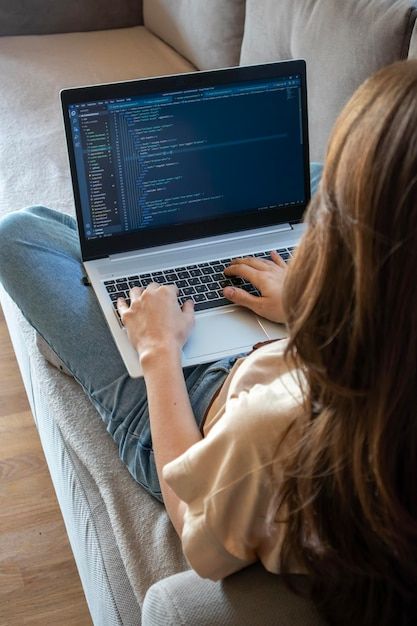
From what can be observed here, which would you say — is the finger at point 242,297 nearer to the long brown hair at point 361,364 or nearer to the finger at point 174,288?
the finger at point 174,288

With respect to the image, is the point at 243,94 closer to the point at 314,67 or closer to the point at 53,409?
the point at 314,67

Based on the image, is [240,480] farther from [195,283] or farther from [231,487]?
[195,283]

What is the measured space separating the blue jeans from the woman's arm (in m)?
0.07

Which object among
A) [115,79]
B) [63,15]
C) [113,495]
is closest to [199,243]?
[113,495]

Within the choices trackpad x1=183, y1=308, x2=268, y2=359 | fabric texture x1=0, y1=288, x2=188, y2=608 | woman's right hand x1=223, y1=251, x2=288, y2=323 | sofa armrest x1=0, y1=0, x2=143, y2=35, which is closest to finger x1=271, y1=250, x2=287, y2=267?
woman's right hand x1=223, y1=251, x2=288, y2=323

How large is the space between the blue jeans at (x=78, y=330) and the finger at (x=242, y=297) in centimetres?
10

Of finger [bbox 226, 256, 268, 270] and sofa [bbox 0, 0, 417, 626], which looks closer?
sofa [bbox 0, 0, 417, 626]

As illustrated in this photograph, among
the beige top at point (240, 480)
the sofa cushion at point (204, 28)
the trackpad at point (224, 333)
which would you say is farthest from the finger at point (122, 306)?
the sofa cushion at point (204, 28)

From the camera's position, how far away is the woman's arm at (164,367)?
40.2 inches

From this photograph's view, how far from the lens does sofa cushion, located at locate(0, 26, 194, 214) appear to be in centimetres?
188

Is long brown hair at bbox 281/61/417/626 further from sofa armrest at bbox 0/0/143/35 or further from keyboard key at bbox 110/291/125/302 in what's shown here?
sofa armrest at bbox 0/0/143/35

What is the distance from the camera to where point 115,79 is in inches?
90.1

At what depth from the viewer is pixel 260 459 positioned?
2.60ft

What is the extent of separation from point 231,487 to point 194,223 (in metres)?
0.68
